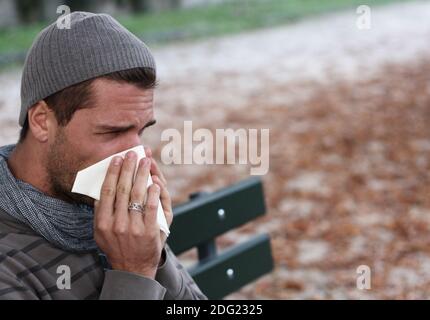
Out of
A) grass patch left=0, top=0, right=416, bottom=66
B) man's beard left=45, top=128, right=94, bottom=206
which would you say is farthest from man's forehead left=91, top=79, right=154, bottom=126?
grass patch left=0, top=0, right=416, bottom=66

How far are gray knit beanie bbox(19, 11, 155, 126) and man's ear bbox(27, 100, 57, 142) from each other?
0.09ft

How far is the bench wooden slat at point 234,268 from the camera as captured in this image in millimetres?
2941

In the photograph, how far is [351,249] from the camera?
16.4 feet

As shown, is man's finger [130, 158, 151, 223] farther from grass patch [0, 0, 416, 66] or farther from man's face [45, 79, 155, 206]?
grass patch [0, 0, 416, 66]

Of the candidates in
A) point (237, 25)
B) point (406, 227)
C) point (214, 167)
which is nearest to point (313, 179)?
point (214, 167)

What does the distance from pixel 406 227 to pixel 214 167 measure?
2068 mm

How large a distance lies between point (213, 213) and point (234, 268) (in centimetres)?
27

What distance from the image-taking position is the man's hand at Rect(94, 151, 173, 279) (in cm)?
186

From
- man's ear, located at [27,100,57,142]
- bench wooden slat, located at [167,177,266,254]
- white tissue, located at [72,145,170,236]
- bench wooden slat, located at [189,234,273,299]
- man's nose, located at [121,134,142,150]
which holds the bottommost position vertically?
bench wooden slat, located at [189,234,273,299]

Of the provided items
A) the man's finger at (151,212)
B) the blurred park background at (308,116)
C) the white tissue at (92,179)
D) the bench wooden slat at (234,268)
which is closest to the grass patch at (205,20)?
the blurred park background at (308,116)

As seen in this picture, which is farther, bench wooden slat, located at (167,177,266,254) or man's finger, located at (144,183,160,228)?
bench wooden slat, located at (167,177,266,254)

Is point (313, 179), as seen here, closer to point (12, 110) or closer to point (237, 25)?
point (12, 110)

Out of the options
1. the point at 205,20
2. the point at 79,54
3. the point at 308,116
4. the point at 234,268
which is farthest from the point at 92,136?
the point at 205,20

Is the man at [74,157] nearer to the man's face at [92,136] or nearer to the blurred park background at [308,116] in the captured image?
the man's face at [92,136]
